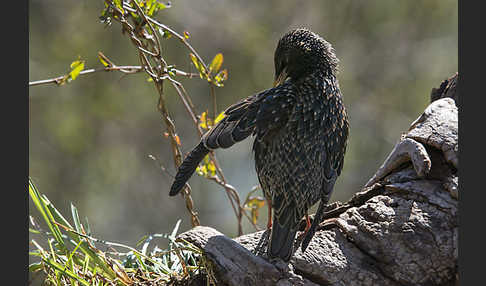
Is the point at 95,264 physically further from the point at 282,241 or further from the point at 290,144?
the point at 290,144

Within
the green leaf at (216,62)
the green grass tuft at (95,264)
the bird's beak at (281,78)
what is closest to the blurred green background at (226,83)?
the bird's beak at (281,78)

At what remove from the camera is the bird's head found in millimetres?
3338

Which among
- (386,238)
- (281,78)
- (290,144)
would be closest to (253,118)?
(290,144)

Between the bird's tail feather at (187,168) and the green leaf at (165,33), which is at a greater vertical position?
the green leaf at (165,33)

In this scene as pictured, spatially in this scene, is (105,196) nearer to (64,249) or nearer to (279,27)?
(279,27)

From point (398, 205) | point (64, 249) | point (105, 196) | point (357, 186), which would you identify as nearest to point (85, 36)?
point (105, 196)


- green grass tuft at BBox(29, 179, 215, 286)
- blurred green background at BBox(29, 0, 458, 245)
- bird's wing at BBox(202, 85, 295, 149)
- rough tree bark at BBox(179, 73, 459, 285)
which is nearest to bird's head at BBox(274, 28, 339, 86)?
bird's wing at BBox(202, 85, 295, 149)

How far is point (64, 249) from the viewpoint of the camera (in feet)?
9.33

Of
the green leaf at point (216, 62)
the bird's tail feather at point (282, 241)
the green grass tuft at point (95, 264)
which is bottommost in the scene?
the green grass tuft at point (95, 264)

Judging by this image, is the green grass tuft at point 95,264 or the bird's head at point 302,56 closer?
the green grass tuft at point 95,264

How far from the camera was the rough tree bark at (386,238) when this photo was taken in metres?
2.68

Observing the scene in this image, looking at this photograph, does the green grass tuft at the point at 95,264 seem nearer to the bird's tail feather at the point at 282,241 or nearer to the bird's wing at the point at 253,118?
the bird's tail feather at the point at 282,241

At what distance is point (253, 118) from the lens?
2926 mm

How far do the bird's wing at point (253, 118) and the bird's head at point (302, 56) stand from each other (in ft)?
1.00
